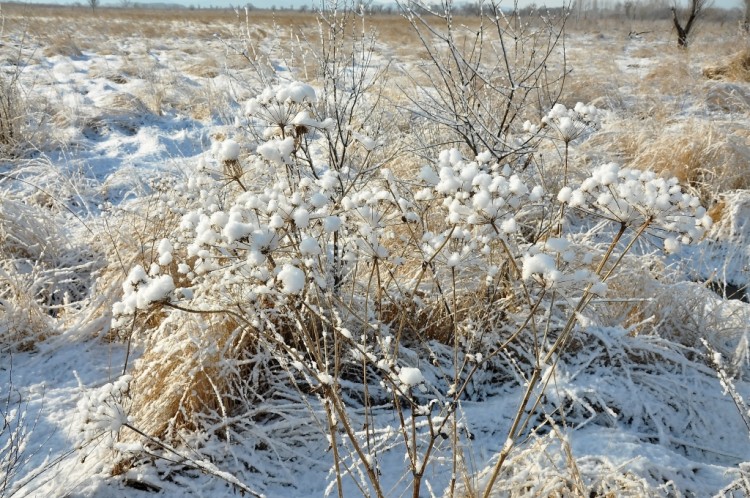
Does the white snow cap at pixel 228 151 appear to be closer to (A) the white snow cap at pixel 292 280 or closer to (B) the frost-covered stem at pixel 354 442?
(A) the white snow cap at pixel 292 280

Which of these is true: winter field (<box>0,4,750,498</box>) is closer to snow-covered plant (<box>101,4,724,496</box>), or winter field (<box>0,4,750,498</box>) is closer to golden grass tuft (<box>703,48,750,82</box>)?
snow-covered plant (<box>101,4,724,496</box>)

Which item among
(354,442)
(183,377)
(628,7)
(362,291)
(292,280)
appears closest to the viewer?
(292,280)

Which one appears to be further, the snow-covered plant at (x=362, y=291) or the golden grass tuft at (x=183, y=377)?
the golden grass tuft at (x=183, y=377)

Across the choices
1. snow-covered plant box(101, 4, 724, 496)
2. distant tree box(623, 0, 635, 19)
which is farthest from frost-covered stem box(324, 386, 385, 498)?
distant tree box(623, 0, 635, 19)

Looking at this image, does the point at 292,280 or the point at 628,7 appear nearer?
the point at 292,280

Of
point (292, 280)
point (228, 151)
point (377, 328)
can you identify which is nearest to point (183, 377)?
point (377, 328)

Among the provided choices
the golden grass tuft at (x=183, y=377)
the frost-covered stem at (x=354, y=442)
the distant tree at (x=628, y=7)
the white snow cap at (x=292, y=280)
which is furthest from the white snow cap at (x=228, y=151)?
the distant tree at (x=628, y=7)

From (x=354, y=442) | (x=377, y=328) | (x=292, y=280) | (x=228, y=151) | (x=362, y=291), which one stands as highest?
(x=228, y=151)

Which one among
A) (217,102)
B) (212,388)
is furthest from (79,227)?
(217,102)

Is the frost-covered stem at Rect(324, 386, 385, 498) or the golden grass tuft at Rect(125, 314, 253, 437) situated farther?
the golden grass tuft at Rect(125, 314, 253, 437)

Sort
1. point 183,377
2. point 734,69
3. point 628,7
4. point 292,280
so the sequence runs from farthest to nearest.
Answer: point 628,7, point 734,69, point 183,377, point 292,280

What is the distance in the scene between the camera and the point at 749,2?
16.6 meters

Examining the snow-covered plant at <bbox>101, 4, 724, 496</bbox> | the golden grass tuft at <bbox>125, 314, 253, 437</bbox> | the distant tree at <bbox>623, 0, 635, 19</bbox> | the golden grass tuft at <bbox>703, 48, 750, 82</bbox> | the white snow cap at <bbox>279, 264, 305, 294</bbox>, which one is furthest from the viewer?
the distant tree at <bbox>623, 0, 635, 19</bbox>

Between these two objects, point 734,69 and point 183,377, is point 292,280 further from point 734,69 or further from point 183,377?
point 734,69
